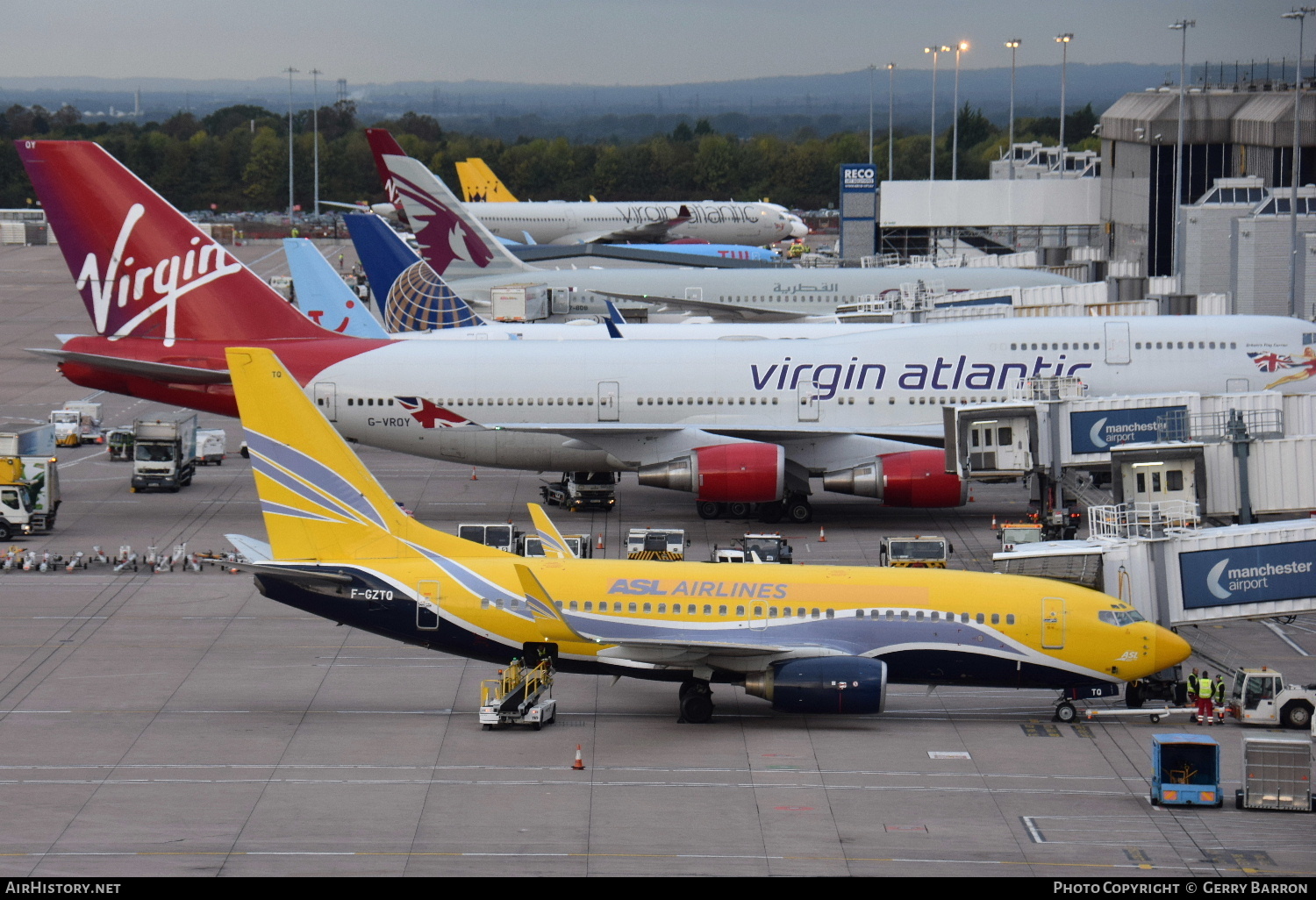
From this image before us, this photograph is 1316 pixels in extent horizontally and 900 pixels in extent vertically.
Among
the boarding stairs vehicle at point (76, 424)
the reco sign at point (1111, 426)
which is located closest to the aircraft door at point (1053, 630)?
the reco sign at point (1111, 426)

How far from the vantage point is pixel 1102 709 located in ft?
103

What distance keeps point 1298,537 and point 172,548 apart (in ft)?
94.9

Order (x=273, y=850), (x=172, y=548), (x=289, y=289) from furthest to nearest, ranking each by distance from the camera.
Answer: (x=289, y=289)
(x=172, y=548)
(x=273, y=850)

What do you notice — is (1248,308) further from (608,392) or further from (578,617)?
→ (578,617)

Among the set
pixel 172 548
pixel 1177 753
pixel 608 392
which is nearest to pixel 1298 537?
pixel 1177 753

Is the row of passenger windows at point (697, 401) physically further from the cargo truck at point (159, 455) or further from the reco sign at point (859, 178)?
the reco sign at point (859, 178)

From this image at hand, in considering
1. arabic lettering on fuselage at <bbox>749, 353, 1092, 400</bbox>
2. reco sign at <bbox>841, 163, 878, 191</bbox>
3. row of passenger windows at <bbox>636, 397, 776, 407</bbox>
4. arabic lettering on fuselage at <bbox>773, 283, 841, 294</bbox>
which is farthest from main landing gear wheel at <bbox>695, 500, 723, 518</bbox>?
reco sign at <bbox>841, 163, 878, 191</bbox>

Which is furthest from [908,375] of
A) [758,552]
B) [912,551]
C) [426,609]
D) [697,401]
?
[426,609]

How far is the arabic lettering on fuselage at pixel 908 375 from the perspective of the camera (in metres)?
49.2

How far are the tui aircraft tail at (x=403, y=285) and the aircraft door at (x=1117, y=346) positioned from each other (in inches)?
993

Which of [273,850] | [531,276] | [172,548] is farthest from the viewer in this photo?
[531,276]

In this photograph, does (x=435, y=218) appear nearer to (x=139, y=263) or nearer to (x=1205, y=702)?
(x=139, y=263)

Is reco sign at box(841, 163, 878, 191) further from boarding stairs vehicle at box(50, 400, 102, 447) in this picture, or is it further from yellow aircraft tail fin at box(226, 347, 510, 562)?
yellow aircraft tail fin at box(226, 347, 510, 562)

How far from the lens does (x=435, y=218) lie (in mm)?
78188
